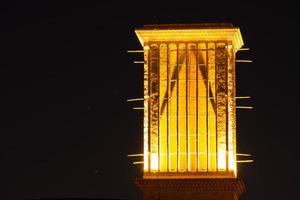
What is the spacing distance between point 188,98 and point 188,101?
0.38ft

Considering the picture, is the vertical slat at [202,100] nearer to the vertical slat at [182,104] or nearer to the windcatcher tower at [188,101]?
the windcatcher tower at [188,101]

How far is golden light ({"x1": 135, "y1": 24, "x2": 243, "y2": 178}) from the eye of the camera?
158 ft

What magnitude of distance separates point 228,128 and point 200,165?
1.72 metres

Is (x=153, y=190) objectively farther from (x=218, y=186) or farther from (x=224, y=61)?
(x=224, y=61)

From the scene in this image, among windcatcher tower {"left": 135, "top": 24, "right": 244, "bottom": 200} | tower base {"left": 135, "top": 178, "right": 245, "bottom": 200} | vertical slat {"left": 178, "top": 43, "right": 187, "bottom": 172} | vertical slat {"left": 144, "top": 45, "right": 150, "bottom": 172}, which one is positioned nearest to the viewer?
tower base {"left": 135, "top": 178, "right": 245, "bottom": 200}

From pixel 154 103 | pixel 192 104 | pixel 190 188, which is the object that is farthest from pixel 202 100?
pixel 190 188

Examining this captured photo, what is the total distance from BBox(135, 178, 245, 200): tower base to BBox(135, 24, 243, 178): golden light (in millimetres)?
401

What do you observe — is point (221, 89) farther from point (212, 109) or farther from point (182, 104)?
point (182, 104)

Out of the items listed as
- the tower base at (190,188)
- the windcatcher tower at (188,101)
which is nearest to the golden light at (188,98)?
the windcatcher tower at (188,101)

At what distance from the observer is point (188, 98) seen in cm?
4850

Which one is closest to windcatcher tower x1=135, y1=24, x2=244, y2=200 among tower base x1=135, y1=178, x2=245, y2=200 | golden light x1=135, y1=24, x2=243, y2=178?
golden light x1=135, y1=24, x2=243, y2=178

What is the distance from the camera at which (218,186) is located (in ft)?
155

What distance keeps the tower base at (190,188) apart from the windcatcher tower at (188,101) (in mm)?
144

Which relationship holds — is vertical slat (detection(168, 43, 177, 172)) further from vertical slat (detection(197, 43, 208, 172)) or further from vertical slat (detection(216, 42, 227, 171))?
vertical slat (detection(216, 42, 227, 171))
